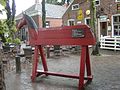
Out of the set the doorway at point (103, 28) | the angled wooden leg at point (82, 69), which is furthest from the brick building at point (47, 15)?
the angled wooden leg at point (82, 69)

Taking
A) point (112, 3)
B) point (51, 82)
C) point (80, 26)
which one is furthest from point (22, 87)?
point (112, 3)

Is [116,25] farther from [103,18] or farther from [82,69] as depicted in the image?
[82,69]

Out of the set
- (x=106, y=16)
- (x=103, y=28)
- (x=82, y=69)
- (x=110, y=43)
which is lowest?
(x=82, y=69)

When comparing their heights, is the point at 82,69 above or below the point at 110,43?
below

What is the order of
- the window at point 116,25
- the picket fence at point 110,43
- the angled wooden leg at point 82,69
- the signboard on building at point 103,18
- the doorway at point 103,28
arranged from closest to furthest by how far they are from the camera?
the angled wooden leg at point 82,69 < the picket fence at point 110,43 < the window at point 116,25 < the signboard on building at point 103,18 < the doorway at point 103,28

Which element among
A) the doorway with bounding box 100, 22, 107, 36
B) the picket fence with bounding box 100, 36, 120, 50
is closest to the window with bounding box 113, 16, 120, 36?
the doorway with bounding box 100, 22, 107, 36

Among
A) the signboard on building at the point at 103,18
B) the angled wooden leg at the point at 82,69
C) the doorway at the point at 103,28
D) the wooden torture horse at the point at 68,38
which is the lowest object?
the angled wooden leg at the point at 82,69

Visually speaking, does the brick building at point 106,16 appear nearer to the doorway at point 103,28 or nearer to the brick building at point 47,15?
the doorway at point 103,28

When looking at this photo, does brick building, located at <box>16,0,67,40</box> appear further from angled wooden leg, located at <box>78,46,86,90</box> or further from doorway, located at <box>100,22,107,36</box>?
angled wooden leg, located at <box>78,46,86,90</box>

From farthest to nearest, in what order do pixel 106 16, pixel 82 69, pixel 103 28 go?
1. pixel 103 28
2. pixel 106 16
3. pixel 82 69

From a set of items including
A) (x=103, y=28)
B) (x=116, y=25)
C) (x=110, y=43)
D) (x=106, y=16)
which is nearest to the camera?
(x=110, y=43)

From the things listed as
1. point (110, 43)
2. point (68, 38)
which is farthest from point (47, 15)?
point (68, 38)

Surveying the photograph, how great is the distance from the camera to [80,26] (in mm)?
7254

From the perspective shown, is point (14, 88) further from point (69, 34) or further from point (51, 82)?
point (69, 34)
